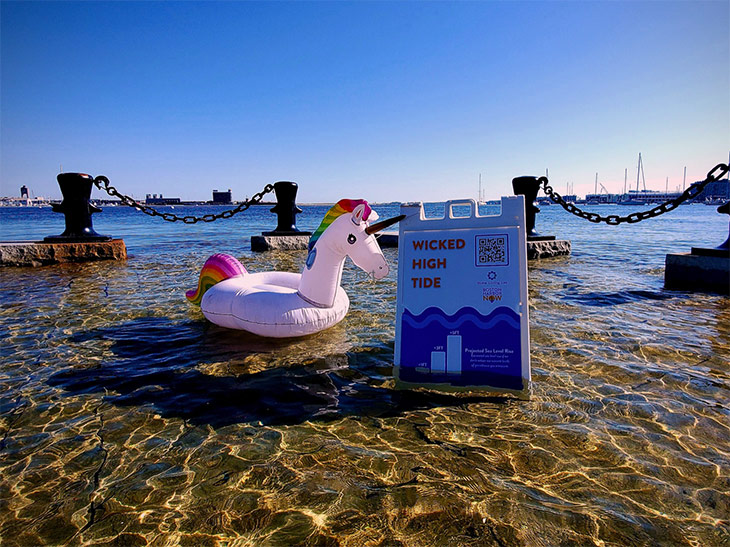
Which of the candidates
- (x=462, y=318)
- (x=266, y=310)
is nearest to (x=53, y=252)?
(x=266, y=310)

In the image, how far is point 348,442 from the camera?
2818mm

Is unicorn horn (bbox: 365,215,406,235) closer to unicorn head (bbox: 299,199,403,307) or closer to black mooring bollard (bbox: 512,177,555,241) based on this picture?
unicorn head (bbox: 299,199,403,307)

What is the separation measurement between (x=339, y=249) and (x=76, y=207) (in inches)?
370

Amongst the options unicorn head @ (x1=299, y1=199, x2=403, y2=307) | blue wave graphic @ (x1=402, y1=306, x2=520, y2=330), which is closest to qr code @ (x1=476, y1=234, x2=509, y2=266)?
blue wave graphic @ (x1=402, y1=306, x2=520, y2=330)

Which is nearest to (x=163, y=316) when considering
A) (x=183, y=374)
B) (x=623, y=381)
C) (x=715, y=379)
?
(x=183, y=374)

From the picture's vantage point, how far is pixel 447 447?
8.97 ft

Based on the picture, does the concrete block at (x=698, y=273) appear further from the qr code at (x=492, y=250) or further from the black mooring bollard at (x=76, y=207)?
the black mooring bollard at (x=76, y=207)

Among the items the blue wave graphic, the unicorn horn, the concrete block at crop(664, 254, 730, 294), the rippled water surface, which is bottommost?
the rippled water surface

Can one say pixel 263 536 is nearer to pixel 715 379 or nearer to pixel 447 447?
pixel 447 447

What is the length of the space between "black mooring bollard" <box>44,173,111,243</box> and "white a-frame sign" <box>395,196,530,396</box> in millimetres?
9987

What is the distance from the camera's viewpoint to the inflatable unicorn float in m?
4.14

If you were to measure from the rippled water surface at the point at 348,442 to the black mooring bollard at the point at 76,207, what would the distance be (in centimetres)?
655

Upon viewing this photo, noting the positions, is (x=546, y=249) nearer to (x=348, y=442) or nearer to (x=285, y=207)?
(x=285, y=207)

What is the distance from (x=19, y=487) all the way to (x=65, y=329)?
341cm
